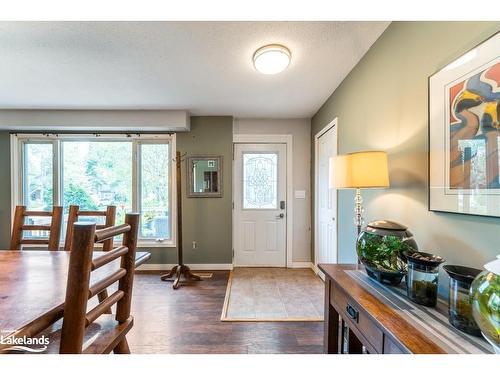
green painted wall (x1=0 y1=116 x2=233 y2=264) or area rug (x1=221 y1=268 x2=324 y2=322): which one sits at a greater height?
green painted wall (x1=0 y1=116 x2=233 y2=264)

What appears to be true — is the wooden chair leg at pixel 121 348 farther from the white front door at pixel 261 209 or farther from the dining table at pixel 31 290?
the white front door at pixel 261 209

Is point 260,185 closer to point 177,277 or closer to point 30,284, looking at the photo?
point 177,277

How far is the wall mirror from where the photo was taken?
3617 millimetres

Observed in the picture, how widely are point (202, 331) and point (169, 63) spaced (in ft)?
7.76

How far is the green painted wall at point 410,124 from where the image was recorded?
986 mm

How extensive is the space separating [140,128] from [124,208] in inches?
49.9

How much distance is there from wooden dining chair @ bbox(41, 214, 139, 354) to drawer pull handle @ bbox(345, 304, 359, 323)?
102cm

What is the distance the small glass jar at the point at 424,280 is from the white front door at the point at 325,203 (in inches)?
65.0

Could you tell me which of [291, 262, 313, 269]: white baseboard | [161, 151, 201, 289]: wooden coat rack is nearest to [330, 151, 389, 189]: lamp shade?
[161, 151, 201, 289]: wooden coat rack

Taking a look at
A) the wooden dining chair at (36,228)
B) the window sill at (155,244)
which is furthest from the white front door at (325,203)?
the wooden dining chair at (36,228)

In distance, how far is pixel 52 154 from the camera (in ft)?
11.8

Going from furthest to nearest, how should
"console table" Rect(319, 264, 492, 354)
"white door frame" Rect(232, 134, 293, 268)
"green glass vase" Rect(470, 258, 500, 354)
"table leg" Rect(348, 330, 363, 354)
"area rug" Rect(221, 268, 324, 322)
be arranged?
1. "white door frame" Rect(232, 134, 293, 268)
2. "area rug" Rect(221, 268, 324, 322)
3. "table leg" Rect(348, 330, 363, 354)
4. "console table" Rect(319, 264, 492, 354)
5. "green glass vase" Rect(470, 258, 500, 354)

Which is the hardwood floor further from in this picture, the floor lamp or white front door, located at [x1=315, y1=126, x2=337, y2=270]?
the floor lamp
